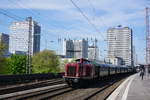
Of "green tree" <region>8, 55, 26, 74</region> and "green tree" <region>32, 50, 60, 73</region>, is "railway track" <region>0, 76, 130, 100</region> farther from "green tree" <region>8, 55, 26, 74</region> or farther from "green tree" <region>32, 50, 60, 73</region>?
"green tree" <region>32, 50, 60, 73</region>

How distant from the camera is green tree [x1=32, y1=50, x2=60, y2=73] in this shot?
8622cm

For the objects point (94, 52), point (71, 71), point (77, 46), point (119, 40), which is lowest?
point (71, 71)

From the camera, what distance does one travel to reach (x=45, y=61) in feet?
292

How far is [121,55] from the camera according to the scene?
135m

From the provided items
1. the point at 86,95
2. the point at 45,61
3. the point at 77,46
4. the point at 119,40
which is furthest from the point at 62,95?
the point at 77,46

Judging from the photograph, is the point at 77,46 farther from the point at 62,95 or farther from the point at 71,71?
the point at 62,95

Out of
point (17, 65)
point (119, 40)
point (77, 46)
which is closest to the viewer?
point (17, 65)

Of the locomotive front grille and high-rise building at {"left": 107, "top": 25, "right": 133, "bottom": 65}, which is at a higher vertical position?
high-rise building at {"left": 107, "top": 25, "right": 133, "bottom": 65}

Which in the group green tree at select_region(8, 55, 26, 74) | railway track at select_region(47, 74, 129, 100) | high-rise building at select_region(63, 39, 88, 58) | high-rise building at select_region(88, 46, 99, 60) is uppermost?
high-rise building at select_region(63, 39, 88, 58)

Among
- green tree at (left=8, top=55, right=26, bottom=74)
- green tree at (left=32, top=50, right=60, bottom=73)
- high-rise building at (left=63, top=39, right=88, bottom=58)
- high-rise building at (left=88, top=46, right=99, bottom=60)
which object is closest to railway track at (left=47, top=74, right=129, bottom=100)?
high-rise building at (left=88, top=46, right=99, bottom=60)

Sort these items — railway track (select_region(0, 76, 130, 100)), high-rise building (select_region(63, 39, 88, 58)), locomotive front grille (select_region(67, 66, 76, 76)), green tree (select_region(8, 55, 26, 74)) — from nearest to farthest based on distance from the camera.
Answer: railway track (select_region(0, 76, 130, 100)), locomotive front grille (select_region(67, 66, 76, 76)), green tree (select_region(8, 55, 26, 74)), high-rise building (select_region(63, 39, 88, 58))

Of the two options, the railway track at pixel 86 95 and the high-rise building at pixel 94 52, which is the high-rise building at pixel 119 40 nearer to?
the high-rise building at pixel 94 52

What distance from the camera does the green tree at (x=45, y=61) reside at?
86219mm

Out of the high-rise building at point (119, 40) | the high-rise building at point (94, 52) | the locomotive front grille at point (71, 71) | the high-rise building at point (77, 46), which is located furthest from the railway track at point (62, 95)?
the high-rise building at point (77, 46)
